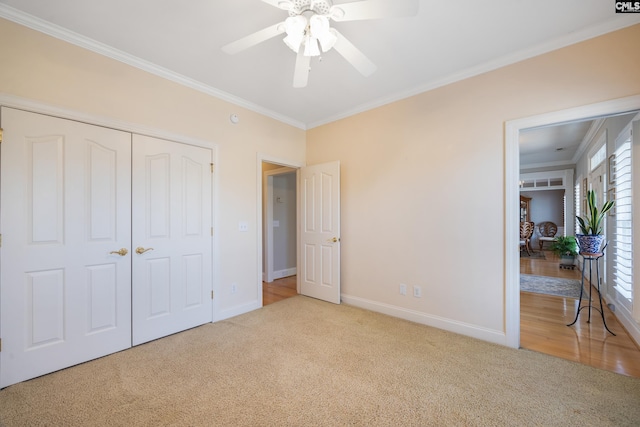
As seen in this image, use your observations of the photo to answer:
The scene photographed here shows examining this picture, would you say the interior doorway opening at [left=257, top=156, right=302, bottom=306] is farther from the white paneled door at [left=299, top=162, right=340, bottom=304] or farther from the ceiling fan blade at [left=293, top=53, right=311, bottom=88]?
the ceiling fan blade at [left=293, top=53, right=311, bottom=88]

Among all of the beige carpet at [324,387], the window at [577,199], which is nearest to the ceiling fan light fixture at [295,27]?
the beige carpet at [324,387]

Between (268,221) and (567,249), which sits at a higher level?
(268,221)

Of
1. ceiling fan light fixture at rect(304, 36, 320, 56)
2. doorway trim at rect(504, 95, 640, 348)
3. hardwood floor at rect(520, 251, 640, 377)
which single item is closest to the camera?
ceiling fan light fixture at rect(304, 36, 320, 56)

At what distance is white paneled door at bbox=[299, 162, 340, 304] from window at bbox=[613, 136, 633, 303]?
3061 mm

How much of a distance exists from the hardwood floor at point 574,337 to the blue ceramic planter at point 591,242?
34.1 inches

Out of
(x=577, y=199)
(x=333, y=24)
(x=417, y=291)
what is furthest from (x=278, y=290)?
(x=577, y=199)

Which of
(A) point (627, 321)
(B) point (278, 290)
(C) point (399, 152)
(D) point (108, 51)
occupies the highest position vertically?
(D) point (108, 51)

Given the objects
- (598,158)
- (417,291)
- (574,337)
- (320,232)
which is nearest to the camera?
(574,337)

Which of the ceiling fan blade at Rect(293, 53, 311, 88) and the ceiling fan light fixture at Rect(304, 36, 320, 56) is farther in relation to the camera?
the ceiling fan blade at Rect(293, 53, 311, 88)

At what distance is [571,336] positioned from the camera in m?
2.71

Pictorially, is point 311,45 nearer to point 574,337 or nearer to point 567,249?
point 574,337

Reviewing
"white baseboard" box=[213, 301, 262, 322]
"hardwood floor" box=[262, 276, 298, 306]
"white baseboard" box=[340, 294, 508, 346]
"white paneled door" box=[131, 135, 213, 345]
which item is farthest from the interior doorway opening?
"white paneled door" box=[131, 135, 213, 345]

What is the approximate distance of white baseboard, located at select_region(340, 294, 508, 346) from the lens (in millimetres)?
2611

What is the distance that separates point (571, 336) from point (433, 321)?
1328mm
